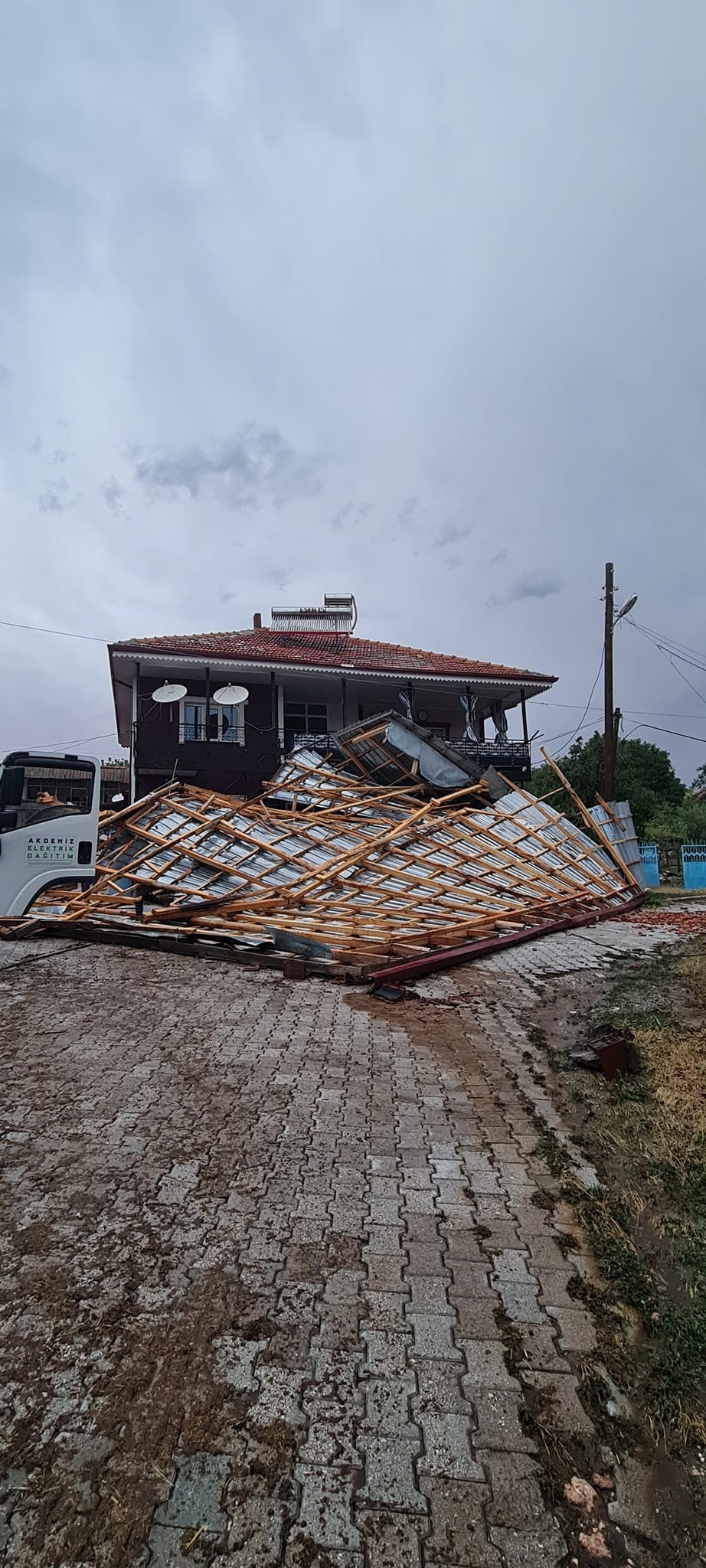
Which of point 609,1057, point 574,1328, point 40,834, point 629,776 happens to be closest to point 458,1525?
point 574,1328

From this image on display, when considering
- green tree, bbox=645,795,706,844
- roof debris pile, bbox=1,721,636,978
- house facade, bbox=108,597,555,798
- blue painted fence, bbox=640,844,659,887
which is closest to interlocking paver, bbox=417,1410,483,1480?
roof debris pile, bbox=1,721,636,978

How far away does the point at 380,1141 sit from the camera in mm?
3230

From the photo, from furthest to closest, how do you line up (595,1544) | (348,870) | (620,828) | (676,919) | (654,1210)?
(620,828) < (676,919) < (348,870) < (654,1210) < (595,1544)

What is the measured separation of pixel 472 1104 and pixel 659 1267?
1.42 metres

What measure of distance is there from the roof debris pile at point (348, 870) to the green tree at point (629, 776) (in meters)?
17.1

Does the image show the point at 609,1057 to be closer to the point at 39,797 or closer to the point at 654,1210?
the point at 654,1210

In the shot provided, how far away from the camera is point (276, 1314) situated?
6.90 feet

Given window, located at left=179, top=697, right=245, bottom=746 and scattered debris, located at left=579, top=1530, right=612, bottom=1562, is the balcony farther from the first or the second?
scattered debris, located at left=579, top=1530, right=612, bottom=1562

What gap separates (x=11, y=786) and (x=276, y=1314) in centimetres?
672

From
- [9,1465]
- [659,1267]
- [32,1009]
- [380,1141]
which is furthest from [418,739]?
[9,1465]

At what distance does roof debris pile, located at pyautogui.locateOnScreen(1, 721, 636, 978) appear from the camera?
25.7 ft

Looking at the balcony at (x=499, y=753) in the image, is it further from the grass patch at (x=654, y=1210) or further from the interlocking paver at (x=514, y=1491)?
the interlocking paver at (x=514, y=1491)

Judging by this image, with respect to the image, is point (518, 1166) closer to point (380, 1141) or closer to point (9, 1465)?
point (380, 1141)

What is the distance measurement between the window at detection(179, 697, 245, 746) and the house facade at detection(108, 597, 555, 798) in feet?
0.10
